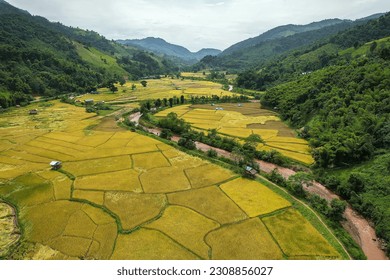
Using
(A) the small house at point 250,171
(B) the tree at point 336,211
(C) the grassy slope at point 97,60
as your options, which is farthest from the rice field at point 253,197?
(C) the grassy slope at point 97,60

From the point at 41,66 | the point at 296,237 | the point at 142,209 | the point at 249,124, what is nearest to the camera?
the point at 296,237

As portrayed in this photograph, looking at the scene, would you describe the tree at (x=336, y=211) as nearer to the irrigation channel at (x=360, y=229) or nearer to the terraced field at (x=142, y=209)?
the irrigation channel at (x=360, y=229)

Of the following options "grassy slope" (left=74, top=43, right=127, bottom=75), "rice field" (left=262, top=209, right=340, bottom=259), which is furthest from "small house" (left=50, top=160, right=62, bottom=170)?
"grassy slope" (left=74, top=43, right=127, bottom=75)

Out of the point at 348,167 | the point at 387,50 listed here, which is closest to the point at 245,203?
the point at 348,167

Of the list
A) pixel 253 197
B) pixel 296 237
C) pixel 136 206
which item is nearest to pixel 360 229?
pixel 296 237

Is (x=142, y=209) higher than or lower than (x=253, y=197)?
higher

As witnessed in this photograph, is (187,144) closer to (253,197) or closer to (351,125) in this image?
(253,197)

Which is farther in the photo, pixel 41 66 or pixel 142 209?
pixel 41 66
